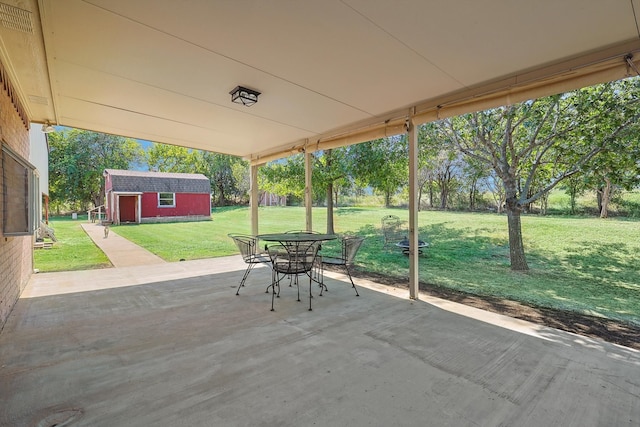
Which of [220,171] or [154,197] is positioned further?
[220,171]

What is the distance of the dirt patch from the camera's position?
9.41ft

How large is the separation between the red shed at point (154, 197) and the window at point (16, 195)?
14.7 meters

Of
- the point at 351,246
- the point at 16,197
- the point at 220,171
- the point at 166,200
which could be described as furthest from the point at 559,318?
the point at 220,171

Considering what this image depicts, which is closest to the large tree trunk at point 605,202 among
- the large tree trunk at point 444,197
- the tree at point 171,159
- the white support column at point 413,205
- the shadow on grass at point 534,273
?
the shadow on grass at point 534,273

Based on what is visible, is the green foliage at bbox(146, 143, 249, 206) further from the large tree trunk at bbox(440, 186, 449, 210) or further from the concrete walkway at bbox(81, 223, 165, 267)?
the concrete walkway at bbox(81, 223, 165, 267)

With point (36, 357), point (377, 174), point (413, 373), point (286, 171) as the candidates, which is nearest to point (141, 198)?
point (286, 171)

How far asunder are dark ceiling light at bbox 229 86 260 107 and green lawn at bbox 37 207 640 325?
12.9 ft

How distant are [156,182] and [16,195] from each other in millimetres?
16103

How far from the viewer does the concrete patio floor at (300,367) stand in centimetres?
168

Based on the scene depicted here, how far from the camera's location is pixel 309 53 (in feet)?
8.13

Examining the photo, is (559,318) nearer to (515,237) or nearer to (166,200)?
(515,237)

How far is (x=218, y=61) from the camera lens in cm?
263

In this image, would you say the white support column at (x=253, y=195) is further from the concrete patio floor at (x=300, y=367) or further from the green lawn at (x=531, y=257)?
the concrete patio floor at (x=300, y=367)

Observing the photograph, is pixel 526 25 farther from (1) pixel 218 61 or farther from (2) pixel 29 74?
(2) pixel 29 74
